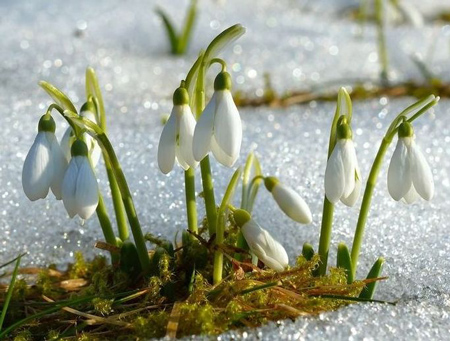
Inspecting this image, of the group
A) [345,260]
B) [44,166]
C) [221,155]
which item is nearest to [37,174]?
[44,166]

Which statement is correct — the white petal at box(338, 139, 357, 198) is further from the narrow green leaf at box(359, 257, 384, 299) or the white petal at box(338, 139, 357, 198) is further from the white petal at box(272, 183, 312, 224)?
the narrow green leaf at box(359, 257, 384, 299)

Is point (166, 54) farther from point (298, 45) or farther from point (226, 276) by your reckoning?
point (226, 276)

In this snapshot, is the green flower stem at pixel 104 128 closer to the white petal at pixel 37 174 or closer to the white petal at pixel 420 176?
the white petal at pixel 37 174

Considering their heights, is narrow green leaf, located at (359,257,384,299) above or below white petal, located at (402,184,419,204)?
below

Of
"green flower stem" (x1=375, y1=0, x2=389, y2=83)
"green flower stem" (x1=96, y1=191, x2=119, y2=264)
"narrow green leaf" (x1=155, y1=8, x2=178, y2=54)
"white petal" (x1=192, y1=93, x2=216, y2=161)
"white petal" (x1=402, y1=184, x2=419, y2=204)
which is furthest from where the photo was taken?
"narrow green leaf" (x1=155, y1=8, x2=178, y2=54)

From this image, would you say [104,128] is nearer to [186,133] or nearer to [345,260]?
[186,133]

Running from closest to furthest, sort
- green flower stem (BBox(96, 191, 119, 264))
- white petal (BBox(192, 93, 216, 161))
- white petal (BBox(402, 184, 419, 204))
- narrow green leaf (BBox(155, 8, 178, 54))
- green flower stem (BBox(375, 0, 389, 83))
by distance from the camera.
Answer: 1. white petal (BBox(192, 93, 216, 161))
2. white petal (BBox(402, 184, 419, 204))
3. green flower stem (BBox(96, 191, 119, 264))
4. green flower stem (BBox(375, 0, 389, 83))
5. narrow green leaf (BBox(155, 8, 178, 54))

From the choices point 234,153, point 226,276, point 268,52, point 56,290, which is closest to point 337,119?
point 234,153

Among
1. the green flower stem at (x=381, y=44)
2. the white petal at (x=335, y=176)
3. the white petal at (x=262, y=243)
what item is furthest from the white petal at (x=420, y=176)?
the green flower stem at (x=381, y=44)

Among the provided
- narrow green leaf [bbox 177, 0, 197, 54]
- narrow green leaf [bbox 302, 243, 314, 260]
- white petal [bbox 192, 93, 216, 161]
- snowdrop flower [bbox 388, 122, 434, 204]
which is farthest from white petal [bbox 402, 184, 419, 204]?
narrow green leaf [bbox 177, 0, 197, 54]
